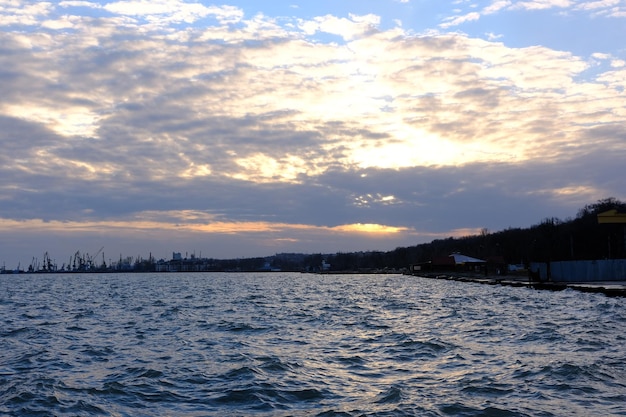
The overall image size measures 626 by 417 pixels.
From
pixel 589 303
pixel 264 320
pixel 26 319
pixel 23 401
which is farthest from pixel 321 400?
pixel 589 303

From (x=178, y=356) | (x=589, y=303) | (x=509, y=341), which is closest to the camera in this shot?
(x=178, y=356)

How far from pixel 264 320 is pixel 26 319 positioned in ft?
48.3

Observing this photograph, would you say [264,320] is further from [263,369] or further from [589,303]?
[589,303]

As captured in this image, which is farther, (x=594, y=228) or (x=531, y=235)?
(x=531, y=235)

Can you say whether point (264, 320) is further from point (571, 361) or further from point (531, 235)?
point (531, 235)

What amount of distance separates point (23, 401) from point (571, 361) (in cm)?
1480

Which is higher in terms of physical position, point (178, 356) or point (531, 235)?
point (531, 235)

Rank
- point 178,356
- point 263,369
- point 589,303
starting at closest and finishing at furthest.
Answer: point 263,369
point 178,356
point 589,303

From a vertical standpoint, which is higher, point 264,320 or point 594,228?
point 594,228

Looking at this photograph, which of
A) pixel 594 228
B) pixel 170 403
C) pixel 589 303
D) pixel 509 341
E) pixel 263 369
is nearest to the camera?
pixel 170 403

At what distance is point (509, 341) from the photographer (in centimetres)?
2391

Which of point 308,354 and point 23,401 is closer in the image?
point 23,401

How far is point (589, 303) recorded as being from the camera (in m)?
42.6

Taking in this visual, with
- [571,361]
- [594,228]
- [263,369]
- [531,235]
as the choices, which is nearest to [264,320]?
[263,369]
